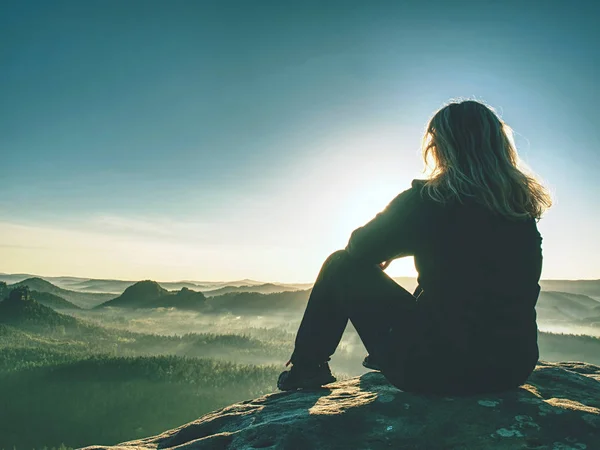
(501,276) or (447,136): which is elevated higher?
(447,136)

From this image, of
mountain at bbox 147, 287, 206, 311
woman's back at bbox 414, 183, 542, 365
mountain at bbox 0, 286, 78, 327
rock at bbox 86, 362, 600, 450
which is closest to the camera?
rock at bbox 86, 362, 600, 450

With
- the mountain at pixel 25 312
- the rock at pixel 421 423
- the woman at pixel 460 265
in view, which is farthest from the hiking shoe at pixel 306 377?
the mountain at pixel 25 312

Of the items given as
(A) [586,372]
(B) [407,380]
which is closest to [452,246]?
(B) [407,380]

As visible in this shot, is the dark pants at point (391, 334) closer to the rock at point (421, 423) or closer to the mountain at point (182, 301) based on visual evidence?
the rock at point (421, 423)

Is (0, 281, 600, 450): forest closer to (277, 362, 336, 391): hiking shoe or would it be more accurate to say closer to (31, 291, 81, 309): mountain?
(277, 362, 336, 391): hiking shoe

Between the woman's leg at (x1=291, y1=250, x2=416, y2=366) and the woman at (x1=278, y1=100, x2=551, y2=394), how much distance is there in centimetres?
1

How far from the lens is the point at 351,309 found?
4289 mm

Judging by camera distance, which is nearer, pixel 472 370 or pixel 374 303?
pixel 472 370

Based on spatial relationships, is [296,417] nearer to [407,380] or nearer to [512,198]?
[407,380]

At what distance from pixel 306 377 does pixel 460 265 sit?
8.36ft

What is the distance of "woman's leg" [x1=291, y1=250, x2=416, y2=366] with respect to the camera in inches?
153

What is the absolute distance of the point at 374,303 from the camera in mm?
4066

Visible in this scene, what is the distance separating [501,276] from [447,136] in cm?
137

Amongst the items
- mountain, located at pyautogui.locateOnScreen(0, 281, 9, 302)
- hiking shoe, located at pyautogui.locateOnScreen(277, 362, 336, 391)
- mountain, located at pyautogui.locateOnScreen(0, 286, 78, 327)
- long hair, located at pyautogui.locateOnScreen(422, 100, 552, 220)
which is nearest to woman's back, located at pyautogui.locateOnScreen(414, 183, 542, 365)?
long hair, located at pyautogui.locateOnScreen(422, 100, 552, 220)
